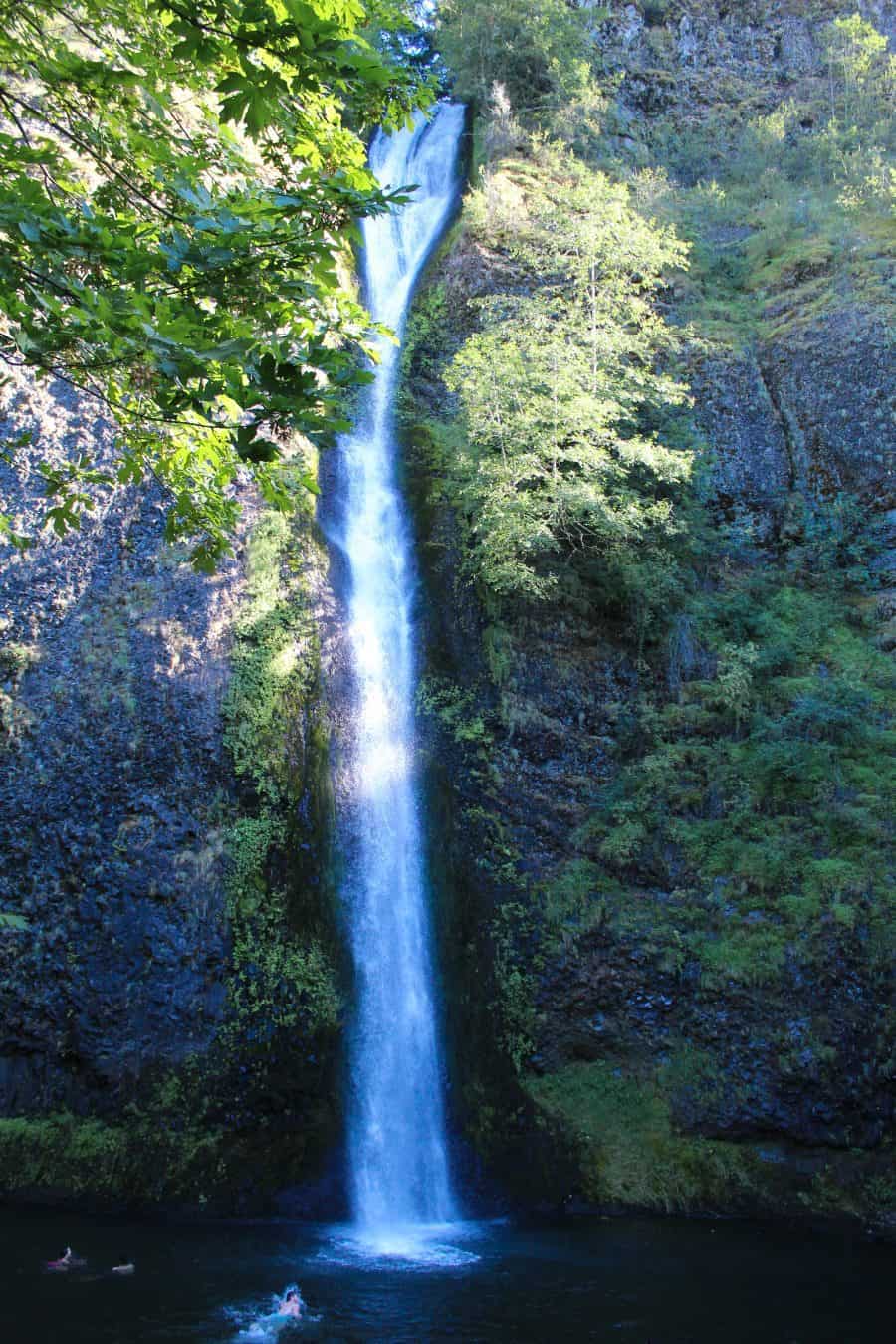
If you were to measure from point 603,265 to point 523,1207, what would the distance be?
589 inches

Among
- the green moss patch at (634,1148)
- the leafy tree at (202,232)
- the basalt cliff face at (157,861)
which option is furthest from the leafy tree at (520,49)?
the green moss patch at (634,1148)

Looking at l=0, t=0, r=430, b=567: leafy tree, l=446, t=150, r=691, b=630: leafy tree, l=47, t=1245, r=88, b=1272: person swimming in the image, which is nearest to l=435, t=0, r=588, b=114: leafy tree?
l=446, t=150, r=691, b=630: leafy tree

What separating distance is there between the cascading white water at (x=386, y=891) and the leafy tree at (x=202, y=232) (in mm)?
3990

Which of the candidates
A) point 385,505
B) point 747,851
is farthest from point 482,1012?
point 385,505

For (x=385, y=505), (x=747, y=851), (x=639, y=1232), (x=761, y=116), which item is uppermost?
(x=761, y=116)

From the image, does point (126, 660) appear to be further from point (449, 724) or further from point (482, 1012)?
point (482, 1012)

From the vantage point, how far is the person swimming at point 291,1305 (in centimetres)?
691

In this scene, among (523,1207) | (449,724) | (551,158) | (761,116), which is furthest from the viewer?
(761,116)

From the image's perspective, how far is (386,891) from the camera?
11695mm

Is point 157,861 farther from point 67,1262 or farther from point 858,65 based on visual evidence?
point 858,65

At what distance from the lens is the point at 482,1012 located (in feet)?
36.7

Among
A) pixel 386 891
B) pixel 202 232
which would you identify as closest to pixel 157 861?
pixel 386 891

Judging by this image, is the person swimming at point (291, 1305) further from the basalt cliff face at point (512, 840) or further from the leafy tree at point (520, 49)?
the leafy tree at point (520, 49)

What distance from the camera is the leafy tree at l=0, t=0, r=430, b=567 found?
3432mm
